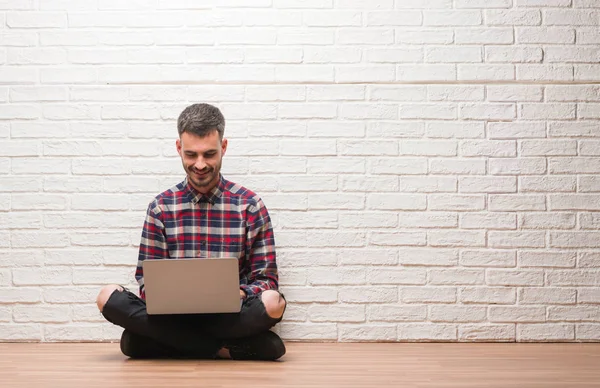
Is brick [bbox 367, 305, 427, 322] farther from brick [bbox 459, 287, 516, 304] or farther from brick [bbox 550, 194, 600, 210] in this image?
brick [bbox 550, 194, 600, 210]

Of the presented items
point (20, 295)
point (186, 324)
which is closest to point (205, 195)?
point (186, 324)

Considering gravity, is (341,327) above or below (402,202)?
below

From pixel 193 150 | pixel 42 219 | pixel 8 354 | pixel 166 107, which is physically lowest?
pixel 8 354

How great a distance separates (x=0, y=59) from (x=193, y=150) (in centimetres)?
115

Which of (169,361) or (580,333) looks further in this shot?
(580,333)

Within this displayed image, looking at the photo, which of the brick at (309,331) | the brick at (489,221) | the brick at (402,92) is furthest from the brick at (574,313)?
the brick at (402,92)

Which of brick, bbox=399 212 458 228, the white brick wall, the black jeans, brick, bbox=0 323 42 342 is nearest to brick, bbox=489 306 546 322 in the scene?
the white brick wall

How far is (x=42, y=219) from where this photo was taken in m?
3.19

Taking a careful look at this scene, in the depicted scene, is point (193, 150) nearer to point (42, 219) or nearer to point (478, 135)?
point (42, 219)

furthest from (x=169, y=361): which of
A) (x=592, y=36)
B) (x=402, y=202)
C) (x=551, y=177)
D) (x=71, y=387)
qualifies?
(x=592, y=36)

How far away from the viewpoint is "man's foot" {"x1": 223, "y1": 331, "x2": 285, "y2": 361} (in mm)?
2623

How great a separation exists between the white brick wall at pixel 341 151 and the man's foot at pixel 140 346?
1.76 ft

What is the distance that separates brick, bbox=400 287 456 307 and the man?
665mm

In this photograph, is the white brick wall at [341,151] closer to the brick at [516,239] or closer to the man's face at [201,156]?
the brick at [516,239]
